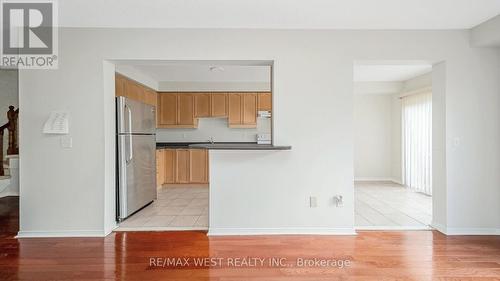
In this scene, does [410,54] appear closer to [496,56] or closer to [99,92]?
[496,56]

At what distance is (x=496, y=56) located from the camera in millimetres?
3279

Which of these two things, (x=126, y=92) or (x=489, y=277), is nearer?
(x=489, y=277)

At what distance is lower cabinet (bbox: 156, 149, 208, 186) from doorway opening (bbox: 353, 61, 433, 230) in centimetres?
332

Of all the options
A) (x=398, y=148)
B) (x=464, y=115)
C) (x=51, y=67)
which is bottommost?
(x=398, y=148)

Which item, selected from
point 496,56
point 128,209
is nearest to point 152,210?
point 128,209

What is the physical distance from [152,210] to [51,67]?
232 cm

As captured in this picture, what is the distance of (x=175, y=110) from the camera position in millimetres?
6625

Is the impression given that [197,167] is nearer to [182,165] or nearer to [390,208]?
[182,165]

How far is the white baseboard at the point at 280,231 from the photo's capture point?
328cm

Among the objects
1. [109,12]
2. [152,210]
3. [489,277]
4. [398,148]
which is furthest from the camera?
[398,148]

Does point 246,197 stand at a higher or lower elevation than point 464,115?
lower

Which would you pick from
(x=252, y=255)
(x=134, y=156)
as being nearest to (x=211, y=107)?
(x=134, y=156)

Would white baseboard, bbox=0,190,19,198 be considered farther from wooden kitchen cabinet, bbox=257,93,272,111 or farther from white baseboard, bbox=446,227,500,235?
white baseboard, bbox=446,227,500,235

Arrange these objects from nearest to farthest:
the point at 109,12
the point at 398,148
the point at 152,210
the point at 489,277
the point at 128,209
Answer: the point at 489,277 < the point at 109,12 < the point at 128,209 < the point at 152,210 < the point at 398,148
